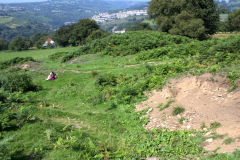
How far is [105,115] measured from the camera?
433 inches

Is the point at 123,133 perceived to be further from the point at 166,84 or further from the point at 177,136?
the point at 166,84

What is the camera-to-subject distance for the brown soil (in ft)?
23.4

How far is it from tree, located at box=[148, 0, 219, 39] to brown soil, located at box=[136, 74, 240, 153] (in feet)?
90.3

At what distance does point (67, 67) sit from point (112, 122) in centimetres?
1389

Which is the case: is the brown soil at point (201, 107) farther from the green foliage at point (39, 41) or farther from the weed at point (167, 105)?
the green foliage at point (39, 41)

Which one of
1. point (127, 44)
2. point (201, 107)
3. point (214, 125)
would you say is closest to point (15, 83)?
point (201, 107)

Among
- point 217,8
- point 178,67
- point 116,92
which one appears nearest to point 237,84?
point 178,67

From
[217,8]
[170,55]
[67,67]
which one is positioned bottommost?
[67,67]

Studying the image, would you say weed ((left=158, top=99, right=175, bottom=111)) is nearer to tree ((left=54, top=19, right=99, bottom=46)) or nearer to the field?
the field

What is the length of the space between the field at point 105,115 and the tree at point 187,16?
18.0m

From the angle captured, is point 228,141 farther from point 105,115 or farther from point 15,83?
point 15,83

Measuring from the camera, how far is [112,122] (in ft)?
33.6

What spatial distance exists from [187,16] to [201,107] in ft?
106

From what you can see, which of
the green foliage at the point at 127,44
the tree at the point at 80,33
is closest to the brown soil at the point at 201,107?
the green foliage at the point at 127,44
